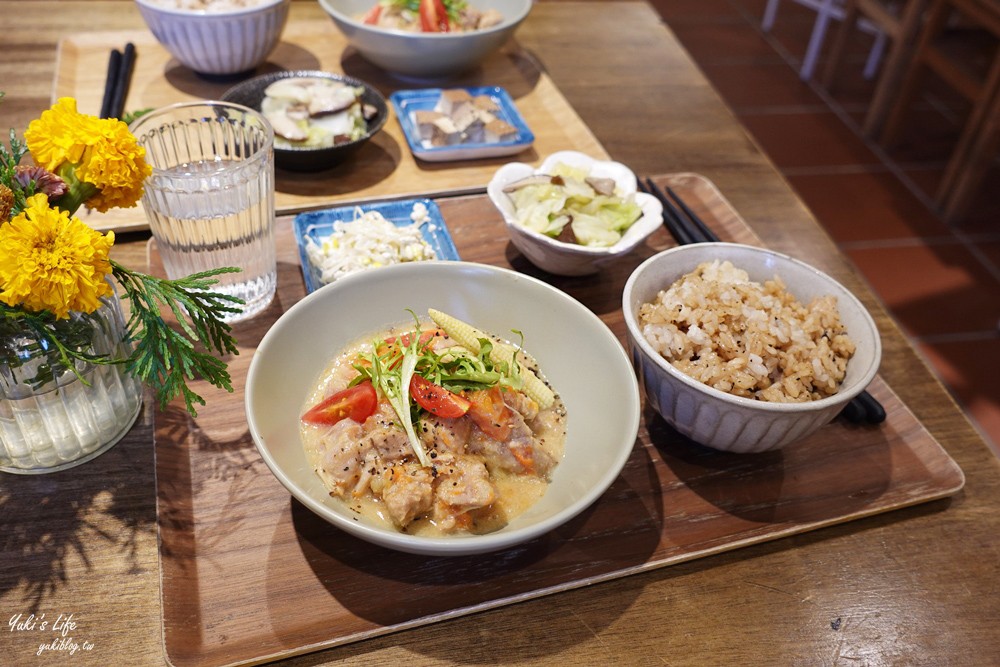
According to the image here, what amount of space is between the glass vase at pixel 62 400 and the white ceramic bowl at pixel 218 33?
1.12 meters

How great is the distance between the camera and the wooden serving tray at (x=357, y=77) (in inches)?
73.6

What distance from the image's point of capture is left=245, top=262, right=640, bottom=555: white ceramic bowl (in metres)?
1.02

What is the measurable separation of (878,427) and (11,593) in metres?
1.46

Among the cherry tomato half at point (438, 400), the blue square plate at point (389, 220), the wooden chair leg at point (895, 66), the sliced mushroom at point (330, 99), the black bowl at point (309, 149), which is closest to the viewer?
the cherry tomato half at point (438, 400)

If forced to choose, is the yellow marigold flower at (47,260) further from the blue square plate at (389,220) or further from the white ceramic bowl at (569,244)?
the white ceramic bowl at (569,244)

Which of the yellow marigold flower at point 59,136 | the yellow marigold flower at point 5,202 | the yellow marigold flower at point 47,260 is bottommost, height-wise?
the yellow marigold flower at point 47,260

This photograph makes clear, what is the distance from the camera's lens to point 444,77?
2330 millimetres

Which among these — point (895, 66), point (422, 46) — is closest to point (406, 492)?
point (422, 46)

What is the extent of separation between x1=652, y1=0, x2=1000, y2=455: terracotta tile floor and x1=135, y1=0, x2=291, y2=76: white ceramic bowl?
109 inches

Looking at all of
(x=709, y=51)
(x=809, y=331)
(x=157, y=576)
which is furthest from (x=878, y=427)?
(x=709, y=51)

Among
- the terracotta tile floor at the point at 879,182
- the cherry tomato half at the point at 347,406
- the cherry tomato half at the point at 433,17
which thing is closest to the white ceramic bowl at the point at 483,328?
the cherry tomato half at the point at 347,406

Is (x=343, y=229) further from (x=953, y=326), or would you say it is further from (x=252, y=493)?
(x=953, y=326)

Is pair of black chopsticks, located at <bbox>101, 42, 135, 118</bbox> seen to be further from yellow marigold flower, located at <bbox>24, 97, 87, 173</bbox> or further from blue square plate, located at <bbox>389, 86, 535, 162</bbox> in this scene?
yellow marigold flower, located at <bbox>24, 97, 87, 173</bbox>

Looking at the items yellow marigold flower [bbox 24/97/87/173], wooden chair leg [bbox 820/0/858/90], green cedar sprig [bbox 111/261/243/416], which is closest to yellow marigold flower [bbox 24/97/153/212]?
yellow marigold flower [bbox 24/97/87/173]
